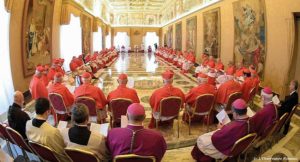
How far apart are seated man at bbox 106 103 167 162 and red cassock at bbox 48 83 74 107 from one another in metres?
3.40

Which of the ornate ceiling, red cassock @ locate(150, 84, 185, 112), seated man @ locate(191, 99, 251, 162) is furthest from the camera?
the ornate ceiling

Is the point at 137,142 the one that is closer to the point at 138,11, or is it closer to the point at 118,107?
the point at 118,107

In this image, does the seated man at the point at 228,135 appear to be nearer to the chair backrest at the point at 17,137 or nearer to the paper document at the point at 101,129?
the paper document at the point at 101,129

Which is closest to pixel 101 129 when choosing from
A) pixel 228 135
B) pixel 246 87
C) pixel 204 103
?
pixel 228 135

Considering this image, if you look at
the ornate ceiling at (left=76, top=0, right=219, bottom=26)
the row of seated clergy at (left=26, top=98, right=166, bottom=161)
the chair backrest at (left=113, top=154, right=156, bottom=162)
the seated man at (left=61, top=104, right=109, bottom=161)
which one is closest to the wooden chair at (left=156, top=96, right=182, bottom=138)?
the row of seated clergy at (left=26, top=98, right=166, bottom=161)

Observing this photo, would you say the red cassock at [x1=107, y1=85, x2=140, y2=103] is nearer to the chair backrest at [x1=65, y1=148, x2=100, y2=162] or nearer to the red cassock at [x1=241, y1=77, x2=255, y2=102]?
the chair backrest at [x1=65, y1=148, x2=100, y2=162]

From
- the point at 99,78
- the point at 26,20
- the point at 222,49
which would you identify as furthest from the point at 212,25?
the point at 26,20

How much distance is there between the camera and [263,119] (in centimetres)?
469

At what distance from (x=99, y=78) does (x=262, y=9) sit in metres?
8.91

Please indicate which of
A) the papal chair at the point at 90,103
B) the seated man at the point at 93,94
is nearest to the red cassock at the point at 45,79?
the seated man at the point at 93,94

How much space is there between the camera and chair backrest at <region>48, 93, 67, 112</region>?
620 centimetres

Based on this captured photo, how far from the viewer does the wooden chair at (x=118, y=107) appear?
5848 millimetres

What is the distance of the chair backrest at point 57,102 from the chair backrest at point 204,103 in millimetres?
3089

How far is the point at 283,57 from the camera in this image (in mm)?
9648
